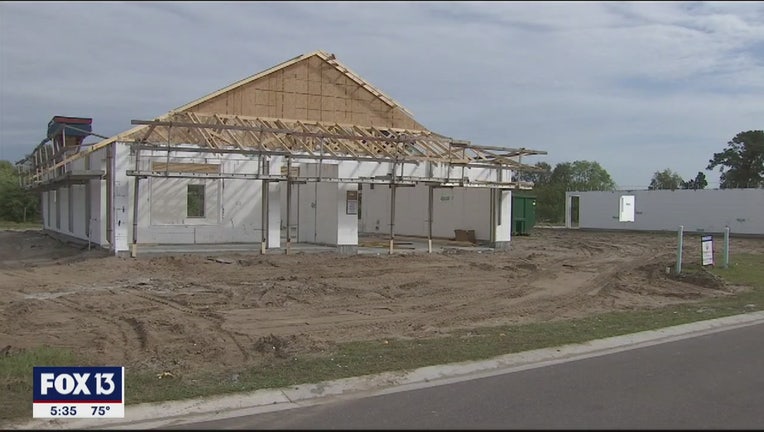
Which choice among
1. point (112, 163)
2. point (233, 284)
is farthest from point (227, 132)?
point (233, 284)

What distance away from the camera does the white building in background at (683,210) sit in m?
41.8

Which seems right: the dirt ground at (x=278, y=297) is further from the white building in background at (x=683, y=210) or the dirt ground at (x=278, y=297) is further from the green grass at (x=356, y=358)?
the white building in background at (x=683, y=210)

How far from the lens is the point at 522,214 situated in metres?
39.0

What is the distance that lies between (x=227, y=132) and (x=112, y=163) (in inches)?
166

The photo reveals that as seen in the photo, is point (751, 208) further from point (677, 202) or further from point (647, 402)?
point (647, 402)

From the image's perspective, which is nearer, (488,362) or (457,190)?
(488,362)

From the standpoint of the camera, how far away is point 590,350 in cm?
959

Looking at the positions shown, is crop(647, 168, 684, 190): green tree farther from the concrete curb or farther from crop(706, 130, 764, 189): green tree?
the concrete curb

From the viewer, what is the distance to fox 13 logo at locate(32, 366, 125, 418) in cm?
648

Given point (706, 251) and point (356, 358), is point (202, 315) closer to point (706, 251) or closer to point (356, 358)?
point (356, 358)

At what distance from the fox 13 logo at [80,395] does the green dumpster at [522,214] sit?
33.4 meters

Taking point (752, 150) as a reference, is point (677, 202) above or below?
below

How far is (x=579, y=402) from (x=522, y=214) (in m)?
33.1

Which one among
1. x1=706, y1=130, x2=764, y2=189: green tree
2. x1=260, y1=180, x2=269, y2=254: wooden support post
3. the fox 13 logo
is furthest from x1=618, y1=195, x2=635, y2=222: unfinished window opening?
x1=706, y1=130, x2=764, y2=189: green tree
